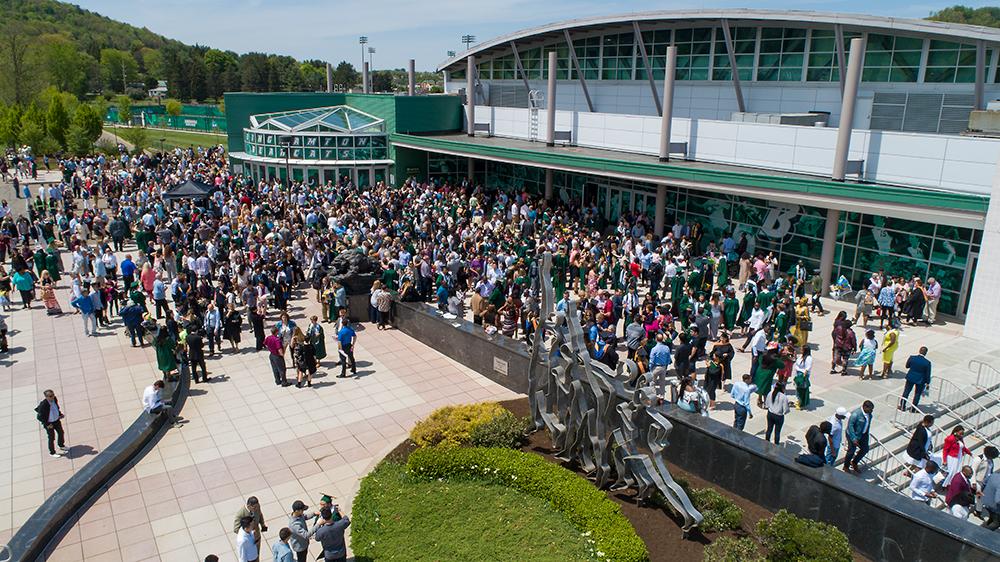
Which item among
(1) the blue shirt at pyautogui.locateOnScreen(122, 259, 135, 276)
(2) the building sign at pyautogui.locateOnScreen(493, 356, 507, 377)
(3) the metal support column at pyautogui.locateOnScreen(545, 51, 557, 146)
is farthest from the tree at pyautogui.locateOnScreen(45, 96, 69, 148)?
(2) the building sign at pyautogui.locateOnScreen(493, 356, 507, 377)

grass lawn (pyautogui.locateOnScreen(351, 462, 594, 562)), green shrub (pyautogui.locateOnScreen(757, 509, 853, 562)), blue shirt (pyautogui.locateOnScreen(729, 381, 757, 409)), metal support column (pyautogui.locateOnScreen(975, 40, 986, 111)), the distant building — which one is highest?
the distant building

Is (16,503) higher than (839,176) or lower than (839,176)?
lower

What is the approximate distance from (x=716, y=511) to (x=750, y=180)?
13520 mm

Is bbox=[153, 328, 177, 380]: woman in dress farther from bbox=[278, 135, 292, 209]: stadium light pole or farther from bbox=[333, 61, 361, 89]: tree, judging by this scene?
bbox=[333, 61, 361, 89]: tree

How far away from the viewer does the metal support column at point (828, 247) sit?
782 inches

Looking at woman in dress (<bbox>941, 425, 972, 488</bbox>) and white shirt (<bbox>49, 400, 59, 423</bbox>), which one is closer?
woman in dress (<bbox>941, 425, 972, 488</bbox>)

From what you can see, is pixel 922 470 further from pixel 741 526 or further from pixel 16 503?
pixel 16 503

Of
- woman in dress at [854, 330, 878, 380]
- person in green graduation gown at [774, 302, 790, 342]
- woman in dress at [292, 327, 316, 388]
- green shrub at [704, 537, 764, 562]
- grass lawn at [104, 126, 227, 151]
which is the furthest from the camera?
grass lawn at [104, 126, 227, 151]

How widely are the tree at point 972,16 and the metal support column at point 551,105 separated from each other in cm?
6779

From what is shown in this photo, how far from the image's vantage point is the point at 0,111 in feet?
174

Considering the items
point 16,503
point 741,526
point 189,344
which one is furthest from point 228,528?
point 741,526

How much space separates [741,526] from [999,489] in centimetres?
332

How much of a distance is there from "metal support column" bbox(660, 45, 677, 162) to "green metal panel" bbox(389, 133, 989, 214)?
Answer: 1.34 m

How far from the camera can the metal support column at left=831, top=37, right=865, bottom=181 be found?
18.3 meters
